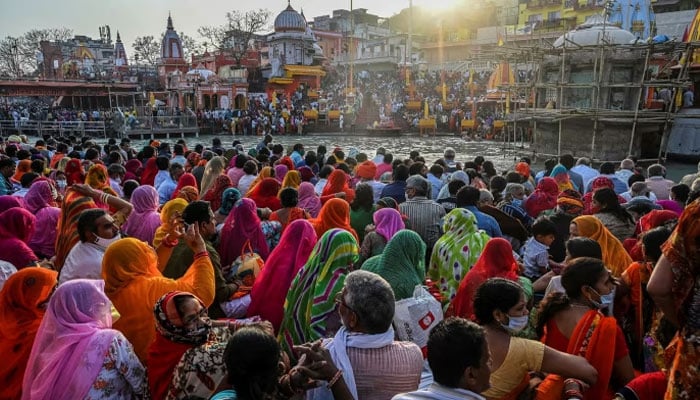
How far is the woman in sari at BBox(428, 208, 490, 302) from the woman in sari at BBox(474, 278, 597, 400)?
61.9 inches

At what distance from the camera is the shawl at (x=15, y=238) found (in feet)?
13.4

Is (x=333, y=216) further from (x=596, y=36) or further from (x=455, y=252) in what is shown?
(x=596, y=36)

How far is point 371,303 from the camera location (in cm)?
220

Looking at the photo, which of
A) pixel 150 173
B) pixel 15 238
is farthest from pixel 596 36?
pixel 15 238

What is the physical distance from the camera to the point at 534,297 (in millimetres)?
3680

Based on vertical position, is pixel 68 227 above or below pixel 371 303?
below

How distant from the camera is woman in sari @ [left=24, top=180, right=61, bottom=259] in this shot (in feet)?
17.2

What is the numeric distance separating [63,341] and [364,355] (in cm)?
141

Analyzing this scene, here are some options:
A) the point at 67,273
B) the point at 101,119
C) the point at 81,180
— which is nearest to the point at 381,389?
the point at 67,273

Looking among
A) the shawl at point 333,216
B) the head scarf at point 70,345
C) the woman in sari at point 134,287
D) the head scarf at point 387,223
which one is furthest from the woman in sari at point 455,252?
the head scarf at point 70,345

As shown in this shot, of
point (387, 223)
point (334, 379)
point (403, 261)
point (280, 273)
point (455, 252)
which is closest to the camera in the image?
point (334, 379)

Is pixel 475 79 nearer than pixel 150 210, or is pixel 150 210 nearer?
pixel 150 210

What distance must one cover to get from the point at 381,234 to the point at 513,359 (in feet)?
7.58

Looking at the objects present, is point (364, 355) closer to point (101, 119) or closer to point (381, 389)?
point (381, 389)
